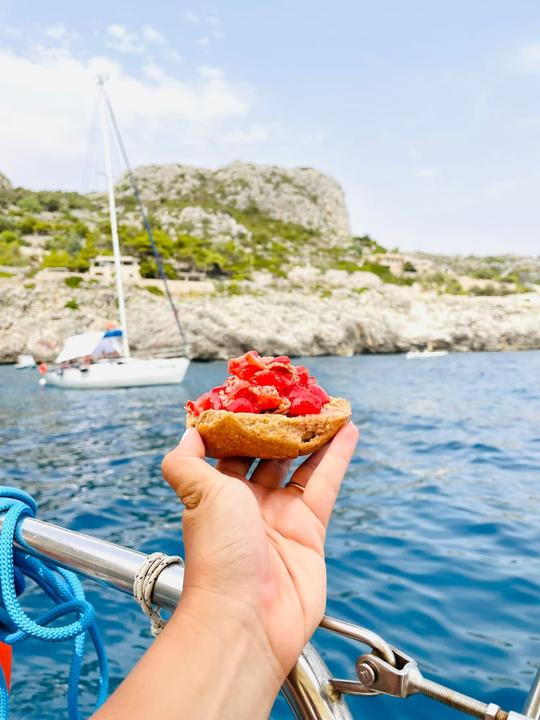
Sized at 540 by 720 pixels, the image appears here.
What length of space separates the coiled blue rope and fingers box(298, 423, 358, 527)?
83 cm

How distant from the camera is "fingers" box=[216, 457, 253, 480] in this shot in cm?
213

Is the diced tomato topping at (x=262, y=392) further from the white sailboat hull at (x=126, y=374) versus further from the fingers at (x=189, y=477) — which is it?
the white sailboat hull at (x=126, y=374)

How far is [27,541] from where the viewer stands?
64.3 inches

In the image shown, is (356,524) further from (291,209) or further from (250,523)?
(291,209)

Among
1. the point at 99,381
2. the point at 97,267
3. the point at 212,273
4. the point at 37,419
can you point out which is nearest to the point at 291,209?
the point at 212,273

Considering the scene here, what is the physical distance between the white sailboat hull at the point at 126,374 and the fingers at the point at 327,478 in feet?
82.3

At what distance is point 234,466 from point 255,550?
0.83m

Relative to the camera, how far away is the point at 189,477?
1467mm

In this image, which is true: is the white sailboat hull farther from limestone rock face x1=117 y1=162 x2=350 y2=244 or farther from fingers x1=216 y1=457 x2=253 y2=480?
limestone rock face x1=117 y1=162 x2=350 y2=244

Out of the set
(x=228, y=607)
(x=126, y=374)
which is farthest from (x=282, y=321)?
(x=228, y=607)

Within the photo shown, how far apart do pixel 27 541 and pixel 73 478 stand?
317 inches

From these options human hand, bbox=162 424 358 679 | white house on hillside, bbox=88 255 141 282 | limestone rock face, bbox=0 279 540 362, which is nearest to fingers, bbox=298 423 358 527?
human hand, bbox=162 424 358 679

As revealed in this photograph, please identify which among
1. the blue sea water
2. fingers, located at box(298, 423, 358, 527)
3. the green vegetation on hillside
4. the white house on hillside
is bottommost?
the blue sea water

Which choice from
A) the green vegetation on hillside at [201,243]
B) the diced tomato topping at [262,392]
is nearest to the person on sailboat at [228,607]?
the diced tomato topping at [262,392]
